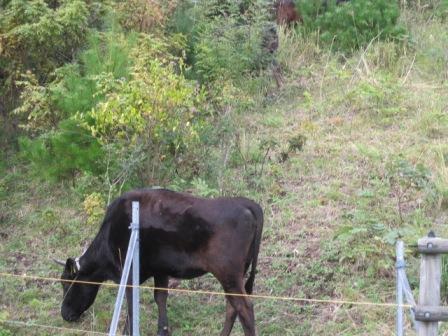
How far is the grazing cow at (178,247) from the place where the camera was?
851cm

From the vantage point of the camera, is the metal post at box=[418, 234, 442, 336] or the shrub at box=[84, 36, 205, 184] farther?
the shrub at box=[84, 36, 205, 184]

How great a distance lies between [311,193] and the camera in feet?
37.4

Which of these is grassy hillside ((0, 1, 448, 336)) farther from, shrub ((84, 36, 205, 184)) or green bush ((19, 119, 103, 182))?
shrub ((84, 36, 205, 184))

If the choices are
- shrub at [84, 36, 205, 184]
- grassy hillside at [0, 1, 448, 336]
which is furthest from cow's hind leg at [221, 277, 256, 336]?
shrub at [84, 36, 205, 184]

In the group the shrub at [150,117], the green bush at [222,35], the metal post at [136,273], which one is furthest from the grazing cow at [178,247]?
the green bush at [222,35]

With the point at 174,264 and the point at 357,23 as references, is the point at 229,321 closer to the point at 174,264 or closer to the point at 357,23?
the point at 174,264

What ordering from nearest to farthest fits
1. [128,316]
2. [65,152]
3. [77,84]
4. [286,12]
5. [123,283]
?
[123,283], [128,316], [65,152], [77,84], [286,12]

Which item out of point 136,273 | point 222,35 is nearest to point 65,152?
point 222,35

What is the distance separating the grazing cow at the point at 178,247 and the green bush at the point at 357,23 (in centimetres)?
728

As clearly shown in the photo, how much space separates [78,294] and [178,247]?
4.70ft

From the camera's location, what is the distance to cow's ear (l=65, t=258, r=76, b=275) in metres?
9.56

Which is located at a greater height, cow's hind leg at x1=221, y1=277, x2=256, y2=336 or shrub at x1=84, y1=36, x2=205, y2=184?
shrub at x1=84, y1=36, x2=205, y2=184

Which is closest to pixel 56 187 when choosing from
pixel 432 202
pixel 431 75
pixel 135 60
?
pixel 135 60

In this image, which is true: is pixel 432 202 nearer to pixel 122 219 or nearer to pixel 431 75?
pixel 122 219
